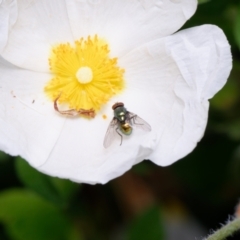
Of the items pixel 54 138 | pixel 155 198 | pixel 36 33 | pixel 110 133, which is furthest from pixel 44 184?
pixel 155 198

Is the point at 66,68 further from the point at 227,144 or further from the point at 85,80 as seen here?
the point at 227,144

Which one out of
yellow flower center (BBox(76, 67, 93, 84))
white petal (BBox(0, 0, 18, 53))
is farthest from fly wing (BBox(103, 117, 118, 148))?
white petal (BBox(0, 0, 18, 53))

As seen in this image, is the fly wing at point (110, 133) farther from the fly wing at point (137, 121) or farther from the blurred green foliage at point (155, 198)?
the blurred green foliage at point (155, 198)

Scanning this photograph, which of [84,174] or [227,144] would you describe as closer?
[84,174]

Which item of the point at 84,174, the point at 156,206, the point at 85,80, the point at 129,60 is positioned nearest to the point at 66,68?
the point at 85,80

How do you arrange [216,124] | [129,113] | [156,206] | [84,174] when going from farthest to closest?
[216,124], [156,206], [129,113], [84,174]

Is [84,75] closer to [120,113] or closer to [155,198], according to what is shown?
[120,113]

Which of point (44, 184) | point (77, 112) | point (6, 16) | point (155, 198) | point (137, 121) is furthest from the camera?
point (155, 198)

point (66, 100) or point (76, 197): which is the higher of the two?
point (66, 100)
